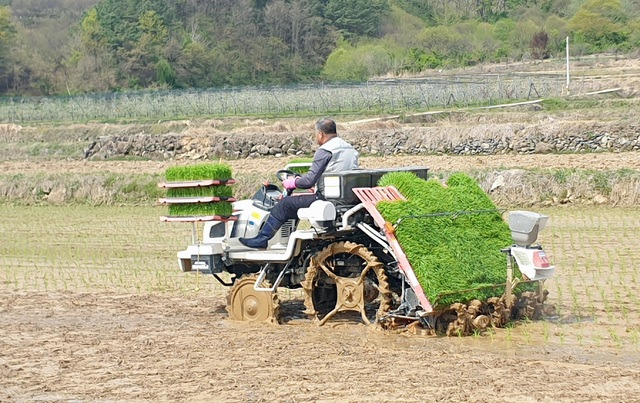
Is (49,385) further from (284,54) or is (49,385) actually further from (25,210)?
(284,54)

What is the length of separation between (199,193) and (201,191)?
3cm

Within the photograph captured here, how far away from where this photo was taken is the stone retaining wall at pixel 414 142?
29.9 meters

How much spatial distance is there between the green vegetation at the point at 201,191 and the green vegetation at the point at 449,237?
1.72 meters

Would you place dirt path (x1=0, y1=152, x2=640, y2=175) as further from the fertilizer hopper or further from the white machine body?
the white machine body

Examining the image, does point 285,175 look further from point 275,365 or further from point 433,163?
point 433,163

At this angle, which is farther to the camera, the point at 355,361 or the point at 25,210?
the point at 25,210

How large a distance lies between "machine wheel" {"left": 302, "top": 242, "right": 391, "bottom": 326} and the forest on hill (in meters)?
60.9

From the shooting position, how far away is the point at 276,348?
9.99 meters

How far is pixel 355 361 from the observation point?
366 inches

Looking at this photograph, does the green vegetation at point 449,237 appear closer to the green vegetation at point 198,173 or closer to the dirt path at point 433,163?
the green vegetation at point 198,173

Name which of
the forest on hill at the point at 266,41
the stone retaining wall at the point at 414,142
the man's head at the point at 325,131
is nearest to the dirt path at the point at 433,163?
the stone retaining wall at the point at 414,142

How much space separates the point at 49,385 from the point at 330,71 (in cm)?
7296

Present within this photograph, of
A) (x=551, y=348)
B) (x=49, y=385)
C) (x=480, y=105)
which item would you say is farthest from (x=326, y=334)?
(x=480, y=105)

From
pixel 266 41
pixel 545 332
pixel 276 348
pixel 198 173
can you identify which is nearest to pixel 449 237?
pixel 545 332
